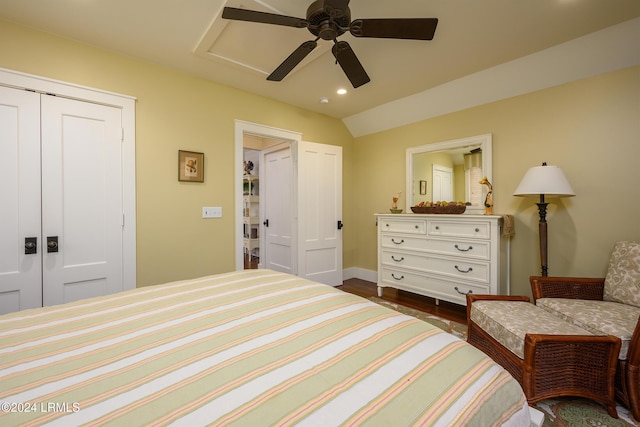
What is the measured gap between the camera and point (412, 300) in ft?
11.5

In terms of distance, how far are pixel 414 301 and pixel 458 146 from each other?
6.50ft

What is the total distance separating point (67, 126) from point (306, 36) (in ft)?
6.95

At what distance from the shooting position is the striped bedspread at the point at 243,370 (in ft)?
1.97

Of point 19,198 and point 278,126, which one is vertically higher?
point 278,126

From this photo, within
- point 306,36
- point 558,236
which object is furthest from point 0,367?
point 558,236

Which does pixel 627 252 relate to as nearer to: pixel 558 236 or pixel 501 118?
pixel 558 236

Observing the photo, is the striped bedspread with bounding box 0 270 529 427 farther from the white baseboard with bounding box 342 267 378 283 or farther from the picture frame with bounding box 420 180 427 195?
the white baseboard with bounding box 342 267 378 283

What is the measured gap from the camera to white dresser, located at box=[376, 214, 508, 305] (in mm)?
2684

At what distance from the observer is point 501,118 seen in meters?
2.99

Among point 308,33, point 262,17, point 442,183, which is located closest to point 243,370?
point 262,17

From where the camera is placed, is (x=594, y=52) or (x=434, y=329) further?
(x=594, y=52)

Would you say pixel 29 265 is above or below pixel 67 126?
below

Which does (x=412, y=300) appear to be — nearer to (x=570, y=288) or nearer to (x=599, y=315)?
(x=570, y=288)

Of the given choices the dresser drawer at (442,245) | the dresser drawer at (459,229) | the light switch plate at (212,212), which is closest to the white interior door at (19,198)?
the light switch plate at (212,212)
